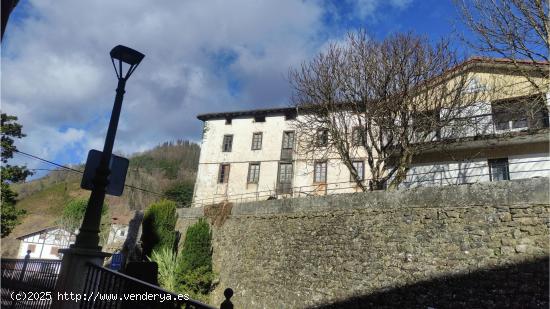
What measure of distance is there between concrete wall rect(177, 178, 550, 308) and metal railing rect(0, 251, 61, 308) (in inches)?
284

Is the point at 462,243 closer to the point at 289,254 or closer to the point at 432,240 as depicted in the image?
the point at 432,240

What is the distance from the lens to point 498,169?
49.0 ft

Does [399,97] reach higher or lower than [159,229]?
higher

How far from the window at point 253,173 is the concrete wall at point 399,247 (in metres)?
12.7

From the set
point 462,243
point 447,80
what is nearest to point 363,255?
point 462,243

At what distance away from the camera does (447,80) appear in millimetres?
14133

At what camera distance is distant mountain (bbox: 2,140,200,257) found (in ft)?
239

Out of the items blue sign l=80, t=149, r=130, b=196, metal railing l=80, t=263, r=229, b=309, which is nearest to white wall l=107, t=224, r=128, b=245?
blue sign l=80, t=149, r=130, b=196

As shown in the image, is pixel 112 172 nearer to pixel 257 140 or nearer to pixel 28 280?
pixel 28 280

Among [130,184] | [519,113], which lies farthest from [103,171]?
[130,184]

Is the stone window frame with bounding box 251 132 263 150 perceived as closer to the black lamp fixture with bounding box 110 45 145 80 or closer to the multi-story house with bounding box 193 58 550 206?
the multi-story house with bounding box 193 58 550 206

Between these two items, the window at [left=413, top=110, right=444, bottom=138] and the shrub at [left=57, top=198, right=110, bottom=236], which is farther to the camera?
the shrub at [left=57, top=198, right=110, bottom=236]

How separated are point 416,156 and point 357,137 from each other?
319 cm

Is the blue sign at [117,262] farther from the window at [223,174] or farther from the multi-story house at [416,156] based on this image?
the window at [223,174]
